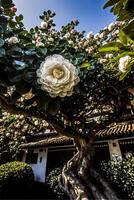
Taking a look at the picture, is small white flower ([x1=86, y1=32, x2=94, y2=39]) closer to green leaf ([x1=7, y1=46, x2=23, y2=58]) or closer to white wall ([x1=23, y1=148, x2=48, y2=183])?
green leaf ([x1=7, y1=46, x2=23, y2=58])

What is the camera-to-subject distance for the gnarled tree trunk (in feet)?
18.9

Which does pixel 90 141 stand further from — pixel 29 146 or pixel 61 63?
pixel 29 146

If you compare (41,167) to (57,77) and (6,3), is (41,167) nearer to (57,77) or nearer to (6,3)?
(6,3)

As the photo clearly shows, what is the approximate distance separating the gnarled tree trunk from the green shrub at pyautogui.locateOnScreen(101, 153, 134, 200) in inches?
65.8

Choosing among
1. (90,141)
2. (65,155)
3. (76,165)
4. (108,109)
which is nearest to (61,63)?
(90,141)

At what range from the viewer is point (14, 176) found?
10266 millimetres

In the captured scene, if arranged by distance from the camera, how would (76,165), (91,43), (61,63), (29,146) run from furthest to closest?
(29,146) < (91,43) < (76,165) < (61,63)

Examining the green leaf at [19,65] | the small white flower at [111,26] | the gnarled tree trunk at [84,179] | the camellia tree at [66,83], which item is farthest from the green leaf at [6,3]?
the small white flower at [111,26]

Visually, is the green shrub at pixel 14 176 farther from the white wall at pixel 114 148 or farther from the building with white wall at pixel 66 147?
the white wall at pixel 114 148

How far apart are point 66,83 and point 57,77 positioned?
7 centimetres

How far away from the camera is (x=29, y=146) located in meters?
12.9

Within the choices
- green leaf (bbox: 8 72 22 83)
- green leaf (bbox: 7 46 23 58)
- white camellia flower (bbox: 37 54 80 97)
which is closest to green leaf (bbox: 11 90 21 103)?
green leaf (bbox: 8 72 22 83)

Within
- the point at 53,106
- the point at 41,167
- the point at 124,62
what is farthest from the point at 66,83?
the point at 41,167

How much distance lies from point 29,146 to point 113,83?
8.25 metres
